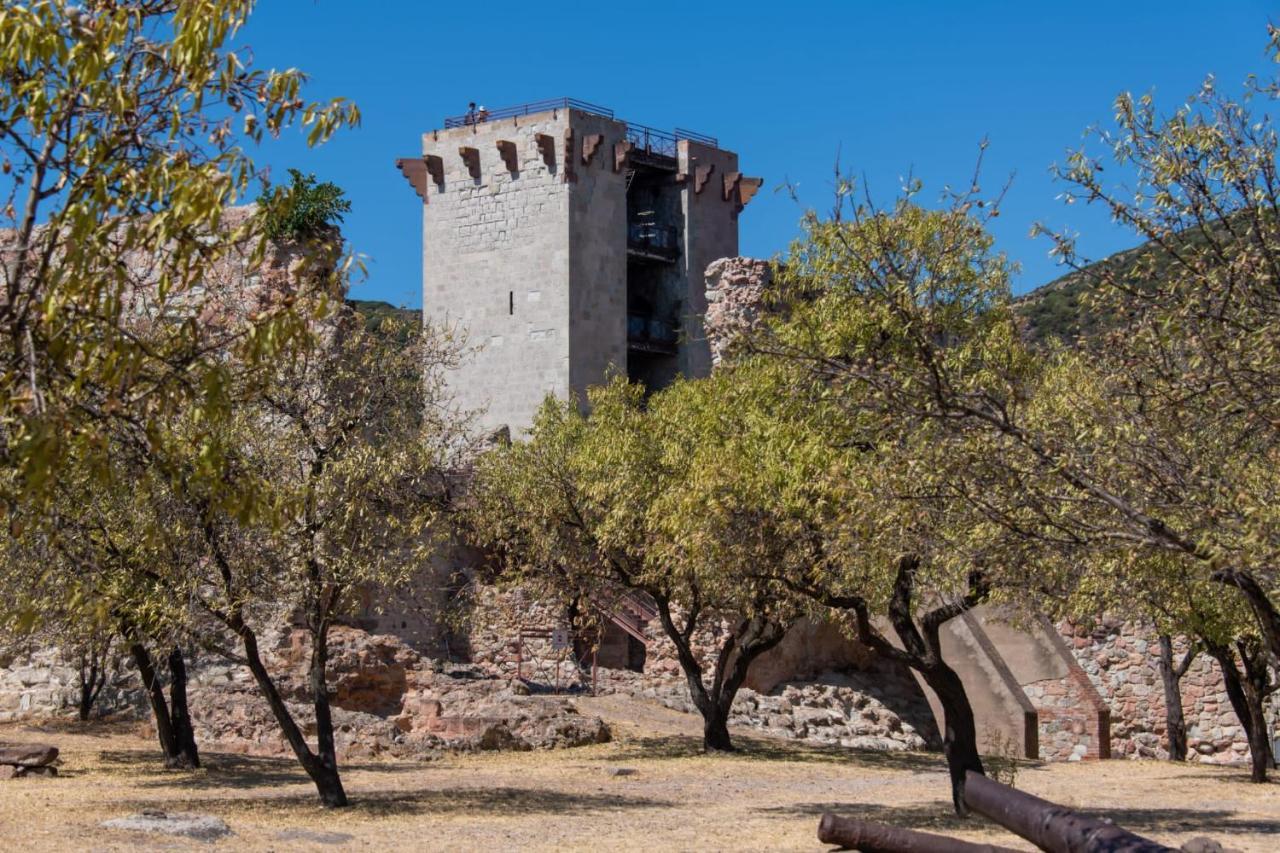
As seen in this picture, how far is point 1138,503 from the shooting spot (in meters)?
9.88

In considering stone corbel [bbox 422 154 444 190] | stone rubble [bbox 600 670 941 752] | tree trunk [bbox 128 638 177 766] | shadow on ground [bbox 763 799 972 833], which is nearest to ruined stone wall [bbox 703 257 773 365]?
stone corbel [bbox 422 154 444 190]

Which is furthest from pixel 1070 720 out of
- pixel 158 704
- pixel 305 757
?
pixel 305 757

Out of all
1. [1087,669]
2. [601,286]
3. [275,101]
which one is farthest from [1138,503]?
[601,286]

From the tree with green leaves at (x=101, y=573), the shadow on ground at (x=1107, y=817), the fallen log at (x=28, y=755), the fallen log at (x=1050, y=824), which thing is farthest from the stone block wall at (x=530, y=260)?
the fallen log at (x=1050, y=824)

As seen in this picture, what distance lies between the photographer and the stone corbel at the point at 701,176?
56.4 meters

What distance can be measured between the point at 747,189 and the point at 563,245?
8.60m

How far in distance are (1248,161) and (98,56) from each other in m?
6.86

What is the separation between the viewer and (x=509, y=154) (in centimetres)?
5419

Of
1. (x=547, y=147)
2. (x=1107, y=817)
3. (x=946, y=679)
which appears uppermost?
(x=547, y=147)

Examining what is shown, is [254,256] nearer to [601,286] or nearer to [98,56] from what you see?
[98,56]

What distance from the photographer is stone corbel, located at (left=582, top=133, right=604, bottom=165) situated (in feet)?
175

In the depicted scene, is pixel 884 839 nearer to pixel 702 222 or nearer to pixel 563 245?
pixel 563 245

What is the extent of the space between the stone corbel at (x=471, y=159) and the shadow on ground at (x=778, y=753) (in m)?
31.7

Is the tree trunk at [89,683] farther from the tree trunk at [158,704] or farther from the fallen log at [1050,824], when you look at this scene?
the fallen log at [1050,824]
